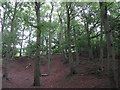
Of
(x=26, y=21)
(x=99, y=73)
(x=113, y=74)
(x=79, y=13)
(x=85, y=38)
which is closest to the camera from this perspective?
(x=113, y=74)

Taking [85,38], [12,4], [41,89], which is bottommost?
[41,89]

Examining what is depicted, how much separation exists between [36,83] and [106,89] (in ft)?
15.7

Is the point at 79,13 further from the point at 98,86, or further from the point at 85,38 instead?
the point at 98,86

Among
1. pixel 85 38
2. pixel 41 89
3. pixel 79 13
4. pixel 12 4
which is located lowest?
pixel 41 89

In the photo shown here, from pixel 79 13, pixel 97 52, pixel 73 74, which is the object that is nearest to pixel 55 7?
pixel 79 13

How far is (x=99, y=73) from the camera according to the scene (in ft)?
34.6

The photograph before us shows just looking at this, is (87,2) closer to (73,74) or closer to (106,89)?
(73,74)

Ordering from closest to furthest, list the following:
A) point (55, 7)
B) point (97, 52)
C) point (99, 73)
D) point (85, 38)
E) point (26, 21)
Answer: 1. point (26, 21)
2. point (99, 73)
3. point (85, 38)
4. point (55, 7)
5. point (97, 52)

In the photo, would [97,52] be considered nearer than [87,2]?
No

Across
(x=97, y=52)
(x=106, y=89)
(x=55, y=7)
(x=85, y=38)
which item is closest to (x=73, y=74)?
(x=85, y=38)

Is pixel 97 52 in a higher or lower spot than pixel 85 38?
lower

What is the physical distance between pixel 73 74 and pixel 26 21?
569 cm

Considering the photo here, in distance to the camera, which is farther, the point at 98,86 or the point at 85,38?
the point at 85,38

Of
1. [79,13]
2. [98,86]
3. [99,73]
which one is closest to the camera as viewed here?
[98,86]
